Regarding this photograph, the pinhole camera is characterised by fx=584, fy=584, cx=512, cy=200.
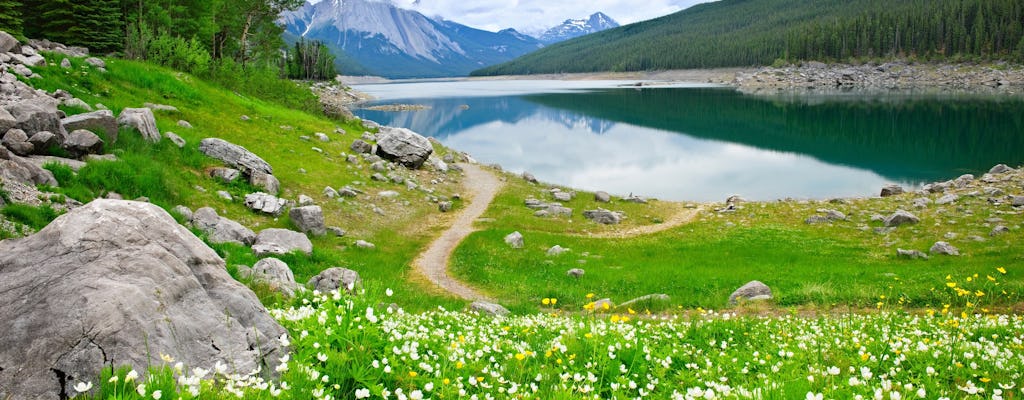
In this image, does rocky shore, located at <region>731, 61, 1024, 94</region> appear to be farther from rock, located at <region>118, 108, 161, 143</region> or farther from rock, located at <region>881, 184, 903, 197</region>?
rock, located at <region>118, 108, 161, 143</region>

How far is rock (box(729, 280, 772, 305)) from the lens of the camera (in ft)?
58.8

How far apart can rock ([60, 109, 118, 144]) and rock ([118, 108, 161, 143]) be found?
1544 millimetres

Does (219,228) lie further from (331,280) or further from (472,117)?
(472,117)

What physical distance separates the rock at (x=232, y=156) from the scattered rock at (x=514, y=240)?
40.2ft

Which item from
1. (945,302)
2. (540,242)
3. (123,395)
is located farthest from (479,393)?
(540,242)

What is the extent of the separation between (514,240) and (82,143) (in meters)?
16.9

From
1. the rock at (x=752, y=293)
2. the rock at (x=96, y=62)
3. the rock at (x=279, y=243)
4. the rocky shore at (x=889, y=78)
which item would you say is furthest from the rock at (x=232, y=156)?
the rocky shore at (x=889, y=78)

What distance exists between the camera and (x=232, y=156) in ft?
92.4

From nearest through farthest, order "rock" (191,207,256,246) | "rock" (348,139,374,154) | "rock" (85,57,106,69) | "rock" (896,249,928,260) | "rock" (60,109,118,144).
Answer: "rock" (191,207,256,246)
"rock" (60,109,118,144)
"rock" (896,249,928,260)
"rock" (85,57,106,69)
"rock" (348,139,374,154)

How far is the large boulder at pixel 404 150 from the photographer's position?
134 feet

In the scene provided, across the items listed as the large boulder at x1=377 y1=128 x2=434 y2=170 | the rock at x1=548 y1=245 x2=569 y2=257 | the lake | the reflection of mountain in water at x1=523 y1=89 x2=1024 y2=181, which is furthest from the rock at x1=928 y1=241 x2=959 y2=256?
the large boulder at x1=377 y1=128 x2=434 y2=170

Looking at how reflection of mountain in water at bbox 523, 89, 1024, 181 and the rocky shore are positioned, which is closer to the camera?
reflection of mountain in water at bbox 523, 89, 1024, 181

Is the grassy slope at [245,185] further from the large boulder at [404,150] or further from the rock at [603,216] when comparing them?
the rock at [603,216]

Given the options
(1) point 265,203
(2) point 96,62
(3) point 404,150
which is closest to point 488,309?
(1) point 265,203
